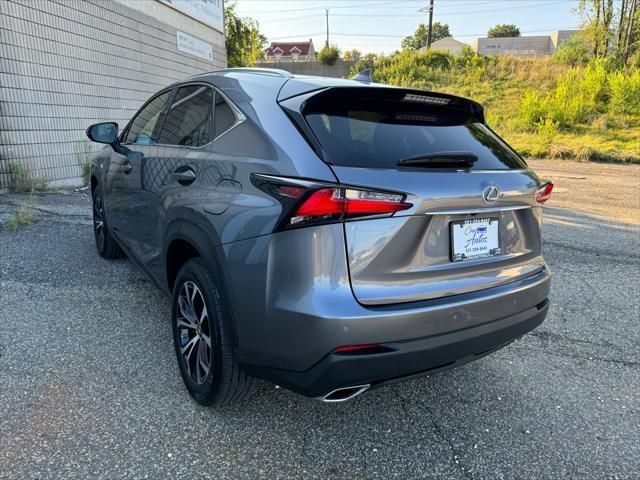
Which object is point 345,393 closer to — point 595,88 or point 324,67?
point 595,88

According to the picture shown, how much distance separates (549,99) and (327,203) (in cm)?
2292

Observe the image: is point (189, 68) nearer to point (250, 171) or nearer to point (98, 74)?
point (98, 74)

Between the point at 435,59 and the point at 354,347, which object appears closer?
the point at 354,347

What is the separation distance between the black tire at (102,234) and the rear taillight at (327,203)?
3.08 meters

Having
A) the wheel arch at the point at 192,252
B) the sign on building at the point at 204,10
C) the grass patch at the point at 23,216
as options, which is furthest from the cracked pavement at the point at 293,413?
the sign on building at the point at 204,10

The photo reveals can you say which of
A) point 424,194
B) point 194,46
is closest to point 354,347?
point 424,194

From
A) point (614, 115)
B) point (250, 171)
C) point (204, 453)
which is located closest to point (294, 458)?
point (204, 453)

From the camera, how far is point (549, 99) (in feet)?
69.4

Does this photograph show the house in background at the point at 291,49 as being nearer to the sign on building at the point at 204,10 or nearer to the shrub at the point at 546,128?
the shrub at the point at 546,128

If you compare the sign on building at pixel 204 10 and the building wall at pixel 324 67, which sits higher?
the building wall at pixel 324 67

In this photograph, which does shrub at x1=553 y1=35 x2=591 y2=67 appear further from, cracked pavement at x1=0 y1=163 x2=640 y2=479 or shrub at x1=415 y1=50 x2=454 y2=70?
cracked pavement at x1=0 y1=163 x2=640 y2=479

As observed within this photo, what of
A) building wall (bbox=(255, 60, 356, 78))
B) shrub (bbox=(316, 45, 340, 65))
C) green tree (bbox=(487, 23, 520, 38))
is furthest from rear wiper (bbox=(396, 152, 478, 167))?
green tree (bbox=(487, 23, 520, 38))

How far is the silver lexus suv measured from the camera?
1794 mm

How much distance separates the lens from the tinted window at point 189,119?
8.47 ft
